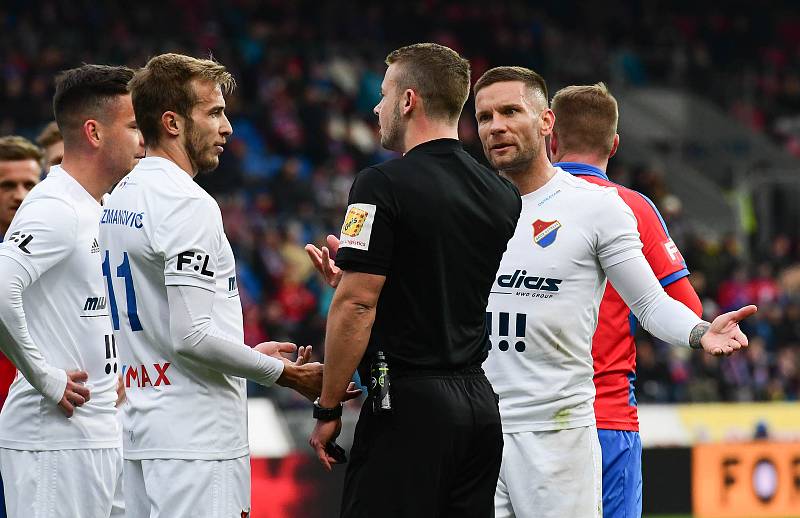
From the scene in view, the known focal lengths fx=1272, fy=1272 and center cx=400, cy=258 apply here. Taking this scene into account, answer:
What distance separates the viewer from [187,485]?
4211 millimetres

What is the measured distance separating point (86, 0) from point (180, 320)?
17018 millimetres

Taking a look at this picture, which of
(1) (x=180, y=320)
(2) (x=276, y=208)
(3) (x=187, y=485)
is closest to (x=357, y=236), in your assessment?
(1) (x=180, y=320)

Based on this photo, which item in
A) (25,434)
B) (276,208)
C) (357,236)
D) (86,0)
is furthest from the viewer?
(86,0)

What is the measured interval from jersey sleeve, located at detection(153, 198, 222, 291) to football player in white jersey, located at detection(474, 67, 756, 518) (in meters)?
1.39

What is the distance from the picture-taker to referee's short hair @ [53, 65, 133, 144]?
16.7ft

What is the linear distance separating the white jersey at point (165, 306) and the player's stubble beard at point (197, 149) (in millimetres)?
110

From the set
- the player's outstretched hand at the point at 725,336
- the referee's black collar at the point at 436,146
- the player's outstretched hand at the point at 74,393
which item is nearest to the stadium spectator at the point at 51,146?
the player's outstretched hand at the point at 74,393

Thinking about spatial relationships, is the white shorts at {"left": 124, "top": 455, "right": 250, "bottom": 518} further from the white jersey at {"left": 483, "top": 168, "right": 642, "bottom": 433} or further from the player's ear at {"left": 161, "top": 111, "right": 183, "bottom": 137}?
the white jersey at {"left": 483, "top": 168, "right": 642, "bottom": 433}

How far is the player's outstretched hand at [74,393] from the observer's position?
4938 mm

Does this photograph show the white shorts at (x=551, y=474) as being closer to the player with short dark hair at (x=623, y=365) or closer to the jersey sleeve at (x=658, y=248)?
the player with short dark hair at (x=623, y=365)

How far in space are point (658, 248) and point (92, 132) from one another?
95.3 inches

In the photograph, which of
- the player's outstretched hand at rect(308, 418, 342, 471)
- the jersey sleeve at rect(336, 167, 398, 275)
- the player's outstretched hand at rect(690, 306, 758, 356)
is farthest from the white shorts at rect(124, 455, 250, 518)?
the player's outstretched hand at rect(690, 306, 758, 356)

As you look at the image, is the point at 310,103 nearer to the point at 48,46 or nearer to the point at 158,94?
the point at 48,46

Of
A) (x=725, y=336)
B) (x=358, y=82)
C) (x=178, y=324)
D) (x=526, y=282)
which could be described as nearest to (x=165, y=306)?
(x=178, y=324)
